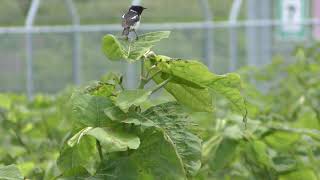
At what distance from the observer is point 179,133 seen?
47.0 inches

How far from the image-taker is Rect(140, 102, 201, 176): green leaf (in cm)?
118

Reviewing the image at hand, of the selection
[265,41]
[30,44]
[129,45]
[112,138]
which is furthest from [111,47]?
[265,41]

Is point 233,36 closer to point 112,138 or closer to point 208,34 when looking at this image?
point 208,34

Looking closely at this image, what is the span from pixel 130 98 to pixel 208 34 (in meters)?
6.77

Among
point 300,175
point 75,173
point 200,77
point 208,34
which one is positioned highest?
point 200,77

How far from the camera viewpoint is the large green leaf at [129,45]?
3.87 ft

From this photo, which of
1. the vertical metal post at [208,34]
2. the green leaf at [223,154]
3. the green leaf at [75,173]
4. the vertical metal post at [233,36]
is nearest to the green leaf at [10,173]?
the green leaf at [75,173]

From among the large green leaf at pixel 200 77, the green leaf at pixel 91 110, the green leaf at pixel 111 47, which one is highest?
the green leaf at pixel 111 47

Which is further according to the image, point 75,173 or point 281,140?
point 281,140

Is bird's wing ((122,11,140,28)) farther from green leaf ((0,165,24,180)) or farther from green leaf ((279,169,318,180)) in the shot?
green leaf ((279,169,318,180))

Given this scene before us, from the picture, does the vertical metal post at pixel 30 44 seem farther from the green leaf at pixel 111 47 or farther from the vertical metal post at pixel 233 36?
the green leaf at pixel 111 47

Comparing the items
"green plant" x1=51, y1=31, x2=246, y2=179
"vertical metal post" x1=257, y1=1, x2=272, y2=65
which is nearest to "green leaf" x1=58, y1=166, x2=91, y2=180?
"green plant" x1=51, y1=31, x2=246, y2=179

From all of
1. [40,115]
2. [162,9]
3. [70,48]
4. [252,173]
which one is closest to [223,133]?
[252,173]

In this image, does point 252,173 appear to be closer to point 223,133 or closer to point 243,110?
point 223,133
